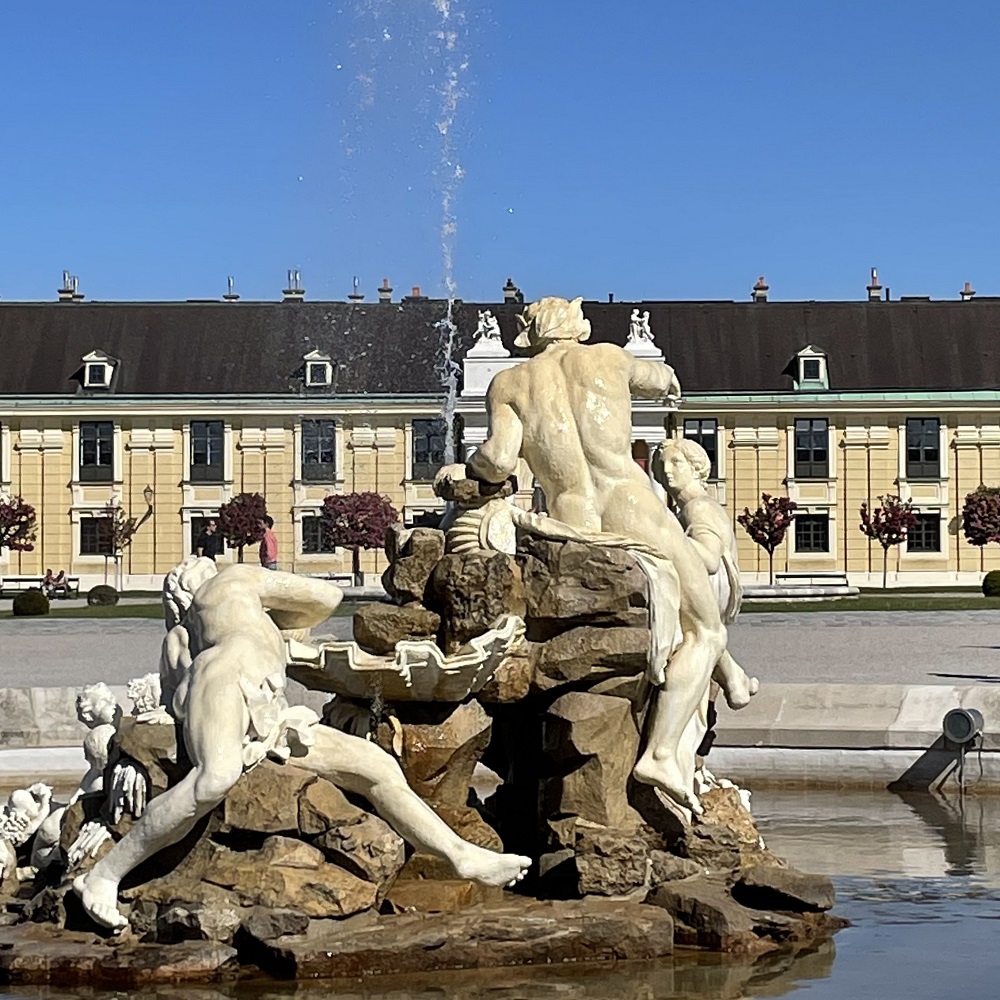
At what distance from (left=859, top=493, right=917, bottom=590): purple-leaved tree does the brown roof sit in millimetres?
4355

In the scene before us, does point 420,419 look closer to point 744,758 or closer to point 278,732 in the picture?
point 744,758

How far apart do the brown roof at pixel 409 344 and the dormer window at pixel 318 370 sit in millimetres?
270

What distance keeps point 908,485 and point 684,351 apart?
7.16 meters

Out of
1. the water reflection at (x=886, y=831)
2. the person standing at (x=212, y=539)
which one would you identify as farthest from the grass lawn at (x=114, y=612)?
the water reflection at (x=886, y=831)

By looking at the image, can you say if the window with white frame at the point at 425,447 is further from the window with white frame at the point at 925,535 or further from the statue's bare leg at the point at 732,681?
the statue's bare leg at the point at 732,681

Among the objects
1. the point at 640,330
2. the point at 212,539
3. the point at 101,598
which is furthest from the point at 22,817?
the point at 640,330

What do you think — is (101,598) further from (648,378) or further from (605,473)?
(605,473)

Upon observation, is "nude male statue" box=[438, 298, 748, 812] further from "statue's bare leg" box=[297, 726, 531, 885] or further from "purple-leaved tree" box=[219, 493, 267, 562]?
"purple-leaved tree" box=[219, 493, 267, 562]

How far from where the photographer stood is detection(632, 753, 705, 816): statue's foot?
7688 mm

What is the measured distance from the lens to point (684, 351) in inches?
2281

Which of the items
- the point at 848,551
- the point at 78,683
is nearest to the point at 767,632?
the point at 78,683

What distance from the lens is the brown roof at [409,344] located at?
57.0 meters

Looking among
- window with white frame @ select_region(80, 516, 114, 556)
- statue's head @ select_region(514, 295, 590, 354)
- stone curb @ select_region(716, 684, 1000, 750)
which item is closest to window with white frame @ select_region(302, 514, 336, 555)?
window with white frame @ select_region(80, 516, 114, 556)

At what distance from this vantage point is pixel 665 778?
25.2 feet
